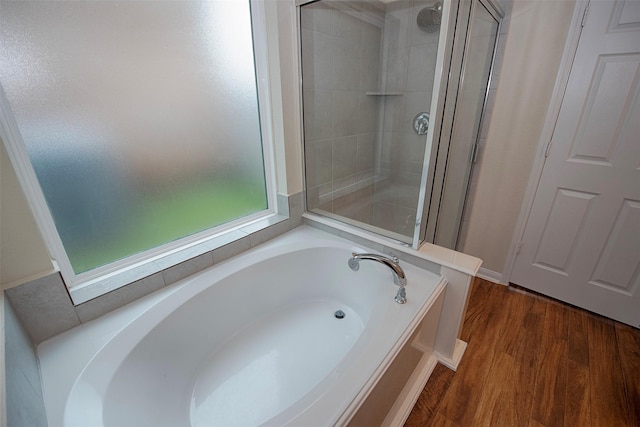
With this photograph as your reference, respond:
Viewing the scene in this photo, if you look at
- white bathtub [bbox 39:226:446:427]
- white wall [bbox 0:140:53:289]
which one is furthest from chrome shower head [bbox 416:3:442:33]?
white wall [bbox 0:140:53:289]

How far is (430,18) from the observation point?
156 cm

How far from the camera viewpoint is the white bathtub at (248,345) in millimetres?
847

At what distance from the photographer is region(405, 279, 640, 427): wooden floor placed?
4.12ft

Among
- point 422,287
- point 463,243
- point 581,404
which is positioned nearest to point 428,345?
point 422,287

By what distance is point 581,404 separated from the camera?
51.2 inches

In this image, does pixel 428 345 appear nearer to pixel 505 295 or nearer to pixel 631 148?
pixel 505 295

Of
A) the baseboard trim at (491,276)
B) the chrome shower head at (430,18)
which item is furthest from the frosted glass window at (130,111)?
the baseboard trim at (491,276)

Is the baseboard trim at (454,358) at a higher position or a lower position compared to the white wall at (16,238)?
lower

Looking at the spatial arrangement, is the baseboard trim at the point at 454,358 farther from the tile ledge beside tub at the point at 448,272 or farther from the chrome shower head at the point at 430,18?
the chrome shower head at the point at 430,18

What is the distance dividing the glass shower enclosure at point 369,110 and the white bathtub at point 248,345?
14.2 inches

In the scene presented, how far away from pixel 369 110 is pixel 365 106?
0.18 feet

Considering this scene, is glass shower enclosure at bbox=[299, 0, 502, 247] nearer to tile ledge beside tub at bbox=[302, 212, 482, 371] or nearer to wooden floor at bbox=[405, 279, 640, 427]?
tile ledge beside tub at bbox=[302, 212, 482, 371]

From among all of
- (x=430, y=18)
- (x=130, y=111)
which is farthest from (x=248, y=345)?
(x=430, y=18)

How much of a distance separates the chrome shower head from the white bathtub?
126 centimetres
